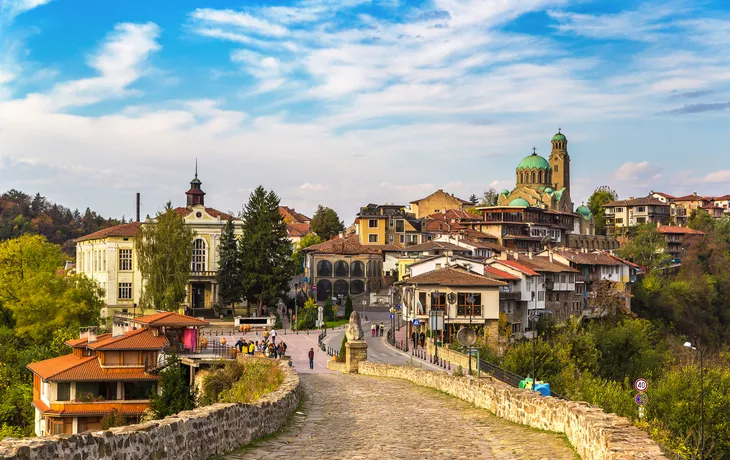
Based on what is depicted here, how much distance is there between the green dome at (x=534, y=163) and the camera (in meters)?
123

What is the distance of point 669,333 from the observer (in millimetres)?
78188

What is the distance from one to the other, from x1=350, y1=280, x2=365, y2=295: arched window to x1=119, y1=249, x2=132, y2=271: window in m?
21.3

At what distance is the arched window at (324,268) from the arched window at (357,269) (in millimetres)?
2086

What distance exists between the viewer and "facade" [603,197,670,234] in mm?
123375

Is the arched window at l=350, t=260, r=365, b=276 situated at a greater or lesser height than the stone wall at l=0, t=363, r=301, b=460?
greater

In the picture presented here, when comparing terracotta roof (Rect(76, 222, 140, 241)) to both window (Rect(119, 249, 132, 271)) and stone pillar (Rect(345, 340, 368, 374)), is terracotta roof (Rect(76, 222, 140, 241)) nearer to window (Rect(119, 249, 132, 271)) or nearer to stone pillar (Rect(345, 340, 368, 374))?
window (Rect(119, 249, 132, 271))

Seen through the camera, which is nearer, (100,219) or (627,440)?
(627,440)

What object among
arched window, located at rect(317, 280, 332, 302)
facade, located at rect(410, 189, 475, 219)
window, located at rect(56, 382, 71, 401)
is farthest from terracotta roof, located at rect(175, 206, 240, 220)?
facade, located at rect(410, 189, 475, 219)

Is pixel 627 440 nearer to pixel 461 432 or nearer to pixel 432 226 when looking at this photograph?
pixel 461 432

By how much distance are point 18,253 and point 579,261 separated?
1713 inches

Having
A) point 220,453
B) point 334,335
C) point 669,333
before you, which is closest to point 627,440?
point 220,453

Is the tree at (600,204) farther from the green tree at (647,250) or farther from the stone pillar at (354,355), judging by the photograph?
the stone pillar at (354,355)

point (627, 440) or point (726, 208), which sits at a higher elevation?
point (726, 208)

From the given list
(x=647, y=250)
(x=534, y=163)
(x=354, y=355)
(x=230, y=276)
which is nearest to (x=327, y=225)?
(x=534, y=163)
